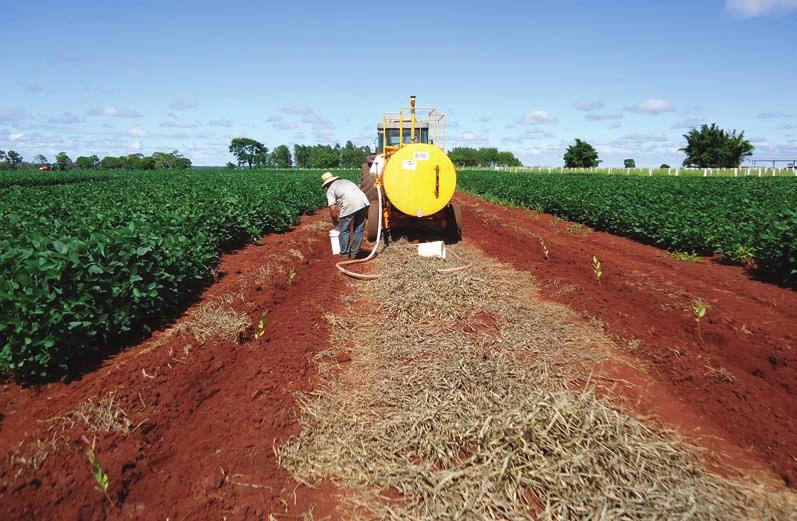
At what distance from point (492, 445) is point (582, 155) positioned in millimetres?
69542

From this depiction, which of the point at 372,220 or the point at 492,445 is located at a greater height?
the point at 372,220

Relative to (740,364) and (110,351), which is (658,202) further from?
(110,351)

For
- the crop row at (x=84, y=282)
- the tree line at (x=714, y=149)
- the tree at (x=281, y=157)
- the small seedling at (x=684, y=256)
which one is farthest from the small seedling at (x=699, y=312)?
the tree at (x=281, y=157)

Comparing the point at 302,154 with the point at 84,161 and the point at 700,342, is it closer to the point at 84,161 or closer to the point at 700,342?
the point at 84,161

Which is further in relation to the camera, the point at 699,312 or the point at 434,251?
the point at 434,251

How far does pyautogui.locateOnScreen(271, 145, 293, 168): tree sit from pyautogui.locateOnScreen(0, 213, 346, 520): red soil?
12478cm

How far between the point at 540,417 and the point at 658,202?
37.2 ft

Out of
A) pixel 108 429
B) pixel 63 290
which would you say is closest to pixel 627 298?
pixel 108 429

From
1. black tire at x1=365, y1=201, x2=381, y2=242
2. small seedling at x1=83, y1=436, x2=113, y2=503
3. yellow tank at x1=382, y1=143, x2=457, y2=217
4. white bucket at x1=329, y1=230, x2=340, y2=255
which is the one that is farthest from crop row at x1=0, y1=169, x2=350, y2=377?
yellow tank at x1=382, y1=143, x2=457, y2=217

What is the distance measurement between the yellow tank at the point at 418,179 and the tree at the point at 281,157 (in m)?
120

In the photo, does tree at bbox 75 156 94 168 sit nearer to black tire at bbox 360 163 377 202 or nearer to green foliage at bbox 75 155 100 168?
green foliage at bbox 75 155 100 168

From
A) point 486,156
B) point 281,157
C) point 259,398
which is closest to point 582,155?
point 486,156

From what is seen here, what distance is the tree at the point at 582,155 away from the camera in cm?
6556

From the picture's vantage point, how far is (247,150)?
122438mm
